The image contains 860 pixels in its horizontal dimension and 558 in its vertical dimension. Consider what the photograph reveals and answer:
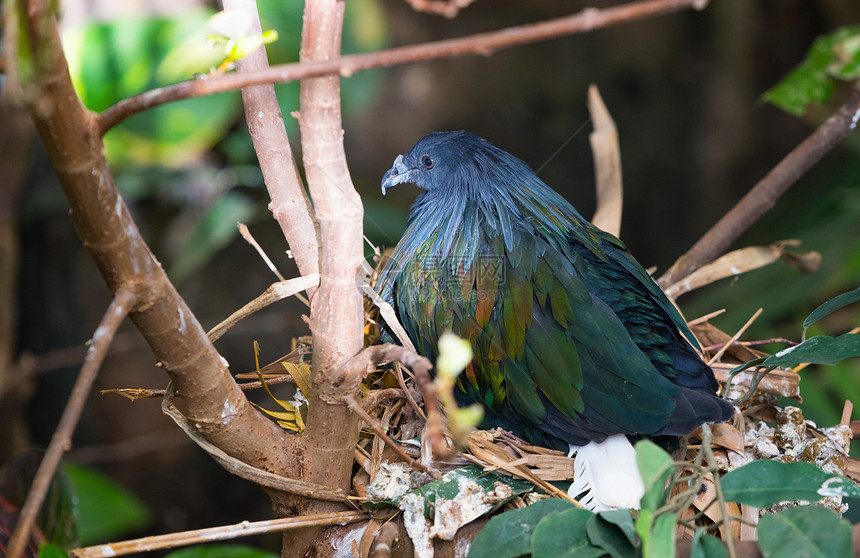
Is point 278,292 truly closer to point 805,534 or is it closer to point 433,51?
point 433,51

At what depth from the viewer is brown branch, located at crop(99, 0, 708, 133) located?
541mm

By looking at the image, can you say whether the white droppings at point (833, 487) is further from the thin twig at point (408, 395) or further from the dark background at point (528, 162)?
the dark background at point (528, 162)

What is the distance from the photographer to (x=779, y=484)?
780 mm

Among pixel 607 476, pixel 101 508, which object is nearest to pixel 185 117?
pixel 101 508

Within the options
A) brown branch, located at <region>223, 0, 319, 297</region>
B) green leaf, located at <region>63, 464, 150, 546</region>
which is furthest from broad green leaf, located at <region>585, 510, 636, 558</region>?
green leaf, located at <region>63, 464, 150, 546</region>

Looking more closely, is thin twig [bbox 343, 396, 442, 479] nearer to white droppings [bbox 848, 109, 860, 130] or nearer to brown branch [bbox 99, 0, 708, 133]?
brown branch [bbox 99, 0, 708, 133]

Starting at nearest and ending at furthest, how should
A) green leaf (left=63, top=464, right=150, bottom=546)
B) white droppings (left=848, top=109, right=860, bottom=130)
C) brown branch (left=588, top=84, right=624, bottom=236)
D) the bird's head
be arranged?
the bird's head
white droppings (left=848, top=109, right=860, bottom=130)
brown branch (left=588, top=84, right=624, bottom=236)
green leaf (left=63, top=464, right=150, bottom=546)

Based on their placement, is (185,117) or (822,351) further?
(185,117)

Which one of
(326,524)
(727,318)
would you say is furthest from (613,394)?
(727,318)

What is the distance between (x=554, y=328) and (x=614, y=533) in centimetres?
35

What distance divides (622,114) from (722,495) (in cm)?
255

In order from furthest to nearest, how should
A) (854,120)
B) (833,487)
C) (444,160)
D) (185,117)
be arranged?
(185,117) → (854,120) → (444,160) → (833,487)

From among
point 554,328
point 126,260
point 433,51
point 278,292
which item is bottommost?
point 554,328

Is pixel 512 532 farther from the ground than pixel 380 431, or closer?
closer
